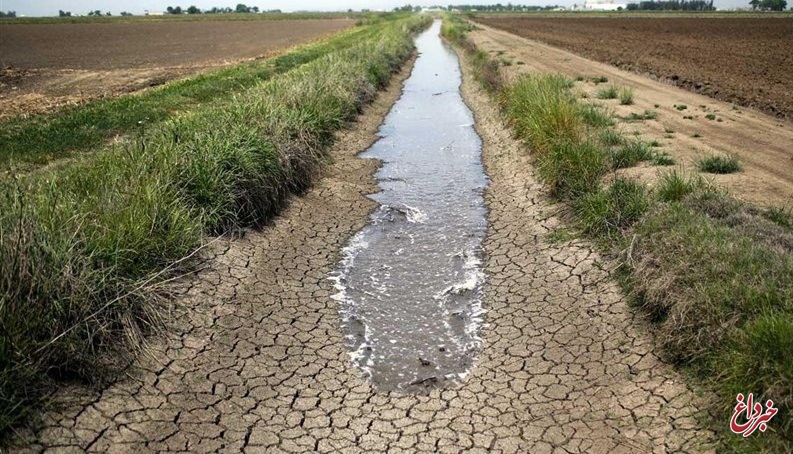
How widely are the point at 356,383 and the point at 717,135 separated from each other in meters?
9.42

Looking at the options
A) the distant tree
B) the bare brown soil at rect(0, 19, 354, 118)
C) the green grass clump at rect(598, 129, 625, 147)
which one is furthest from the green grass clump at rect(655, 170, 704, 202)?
the distant tree

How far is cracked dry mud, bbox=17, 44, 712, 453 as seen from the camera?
13.6 feet

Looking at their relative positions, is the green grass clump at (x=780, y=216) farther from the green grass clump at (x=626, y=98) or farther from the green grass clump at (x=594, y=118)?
the green grass clump at (x=626, y=98)

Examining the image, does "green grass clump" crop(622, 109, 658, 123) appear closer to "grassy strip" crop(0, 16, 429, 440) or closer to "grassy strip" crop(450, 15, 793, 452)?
"grassy strip" crop(450, 15, 793, 452)

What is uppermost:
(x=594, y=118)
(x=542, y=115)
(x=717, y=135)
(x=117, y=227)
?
(x=117, y=227)

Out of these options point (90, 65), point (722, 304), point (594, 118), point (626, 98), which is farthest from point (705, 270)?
point (90, 65)

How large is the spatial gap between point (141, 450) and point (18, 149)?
8.17 metres

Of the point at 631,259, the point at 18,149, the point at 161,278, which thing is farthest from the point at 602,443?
the point at 18,149

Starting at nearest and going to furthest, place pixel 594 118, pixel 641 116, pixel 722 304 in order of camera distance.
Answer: pixel 722 304 → pixel 594 118 → pixel 641 116

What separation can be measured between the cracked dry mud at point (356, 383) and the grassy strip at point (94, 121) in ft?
13.9

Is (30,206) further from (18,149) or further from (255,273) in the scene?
(18,149)

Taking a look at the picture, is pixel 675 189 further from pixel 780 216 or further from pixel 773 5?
pixel 773 5

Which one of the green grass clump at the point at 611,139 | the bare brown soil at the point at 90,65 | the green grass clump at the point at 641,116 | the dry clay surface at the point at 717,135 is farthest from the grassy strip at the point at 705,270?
the bare brown soil at the point at 90,65

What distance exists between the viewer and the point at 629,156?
909cm
